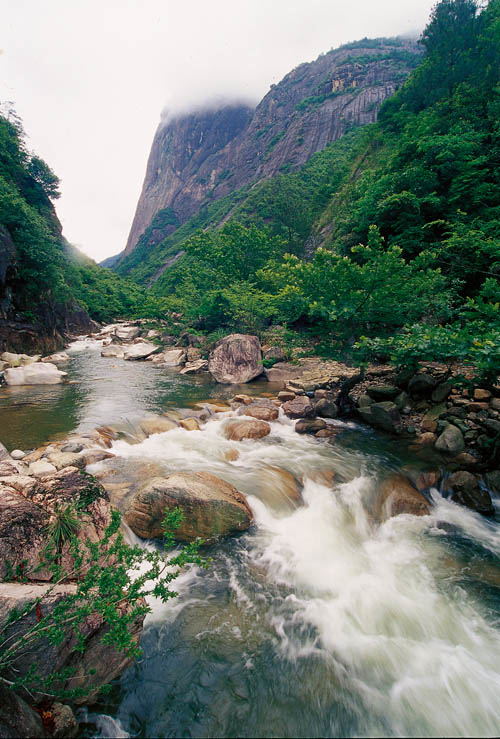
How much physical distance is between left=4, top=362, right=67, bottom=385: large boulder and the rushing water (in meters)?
9.54

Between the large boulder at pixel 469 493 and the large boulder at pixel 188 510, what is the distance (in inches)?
161

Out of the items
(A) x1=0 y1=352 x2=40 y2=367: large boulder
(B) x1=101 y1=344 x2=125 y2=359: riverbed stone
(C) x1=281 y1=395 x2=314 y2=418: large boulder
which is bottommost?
(B) x1=101 y1=344 x2=125 y2=359: riverbed stone

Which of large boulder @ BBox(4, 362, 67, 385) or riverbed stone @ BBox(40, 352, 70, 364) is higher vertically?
large boulder @ BBox(4, 362, 67, 385)

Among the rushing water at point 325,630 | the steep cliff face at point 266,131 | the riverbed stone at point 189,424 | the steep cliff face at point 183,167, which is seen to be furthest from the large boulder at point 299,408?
the steep cliff face at point 183,167

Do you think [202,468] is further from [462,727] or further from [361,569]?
[462,727]

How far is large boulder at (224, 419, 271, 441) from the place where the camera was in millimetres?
8383

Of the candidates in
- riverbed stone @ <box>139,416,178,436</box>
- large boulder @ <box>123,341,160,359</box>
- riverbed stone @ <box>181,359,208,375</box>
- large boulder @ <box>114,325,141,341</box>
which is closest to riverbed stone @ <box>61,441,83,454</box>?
riverbed stone @ <box>139,416,178,436</box>

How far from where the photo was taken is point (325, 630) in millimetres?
3730

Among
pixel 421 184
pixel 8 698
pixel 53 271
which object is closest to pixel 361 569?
pixel 8 698

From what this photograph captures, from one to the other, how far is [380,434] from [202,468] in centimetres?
483

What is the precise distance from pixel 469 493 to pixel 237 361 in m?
10.7

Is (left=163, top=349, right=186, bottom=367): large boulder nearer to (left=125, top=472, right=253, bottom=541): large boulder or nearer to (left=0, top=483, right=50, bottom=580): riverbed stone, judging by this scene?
(left=125, top=472, right=253, bottom=541): large boulder

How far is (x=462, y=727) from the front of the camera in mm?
2824

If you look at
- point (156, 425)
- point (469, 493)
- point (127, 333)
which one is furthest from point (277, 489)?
point (127, 333)
